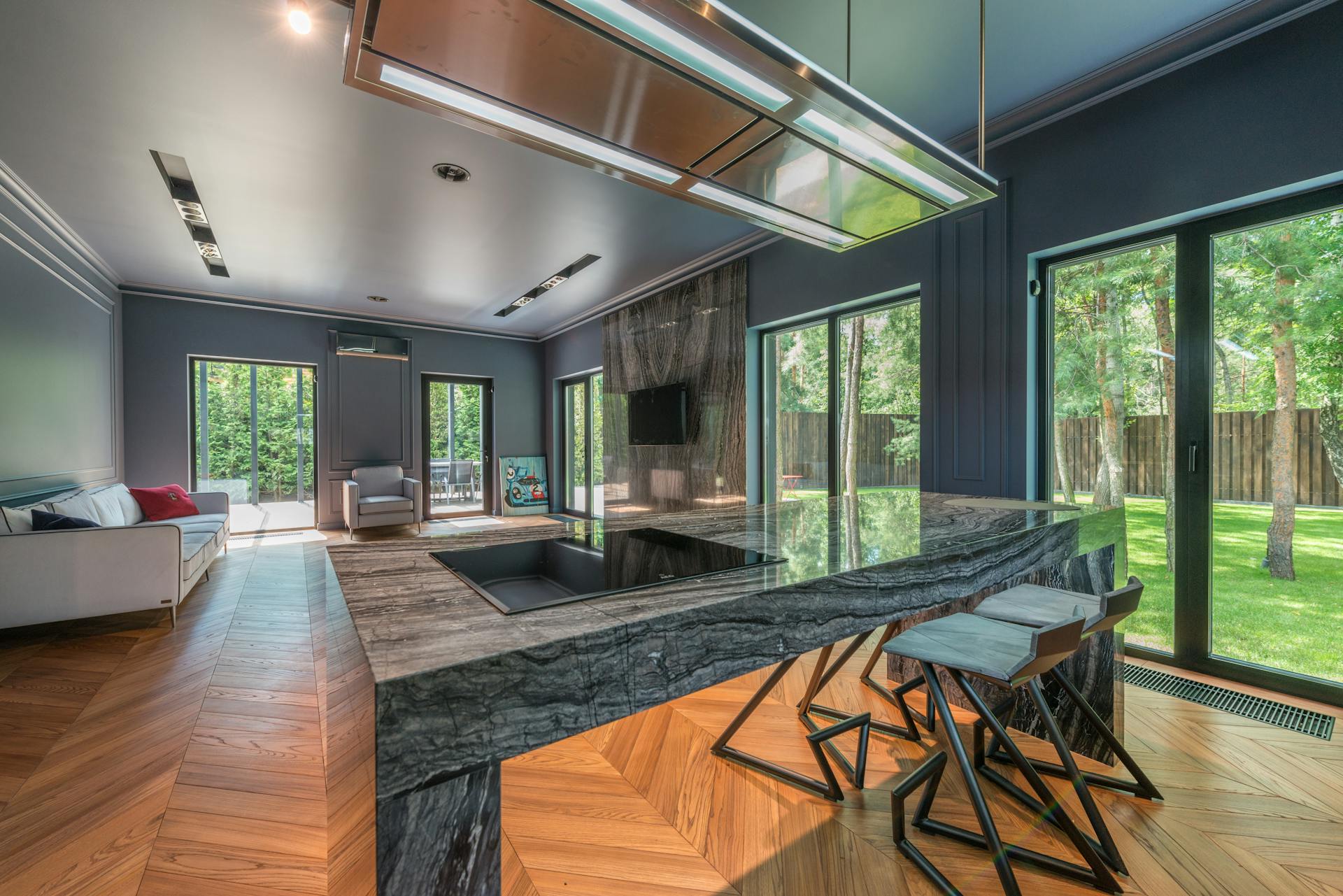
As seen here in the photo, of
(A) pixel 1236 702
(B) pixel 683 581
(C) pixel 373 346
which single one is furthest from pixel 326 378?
(A) pixel 1236 702

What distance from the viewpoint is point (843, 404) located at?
13.8 feet

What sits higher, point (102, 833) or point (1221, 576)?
point (1221, 576)

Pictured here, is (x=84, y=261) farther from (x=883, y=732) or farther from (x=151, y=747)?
(x=883, y=732)

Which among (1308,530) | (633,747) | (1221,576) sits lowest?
(633,747)

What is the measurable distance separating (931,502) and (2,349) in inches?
214

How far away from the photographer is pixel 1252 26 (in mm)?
2227

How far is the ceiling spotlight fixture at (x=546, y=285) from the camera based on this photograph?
5208mm

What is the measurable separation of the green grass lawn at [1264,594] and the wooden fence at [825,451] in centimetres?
131

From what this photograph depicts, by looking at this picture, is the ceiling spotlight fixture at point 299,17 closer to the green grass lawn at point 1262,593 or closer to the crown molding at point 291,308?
the green grass lawn at point 1262,593

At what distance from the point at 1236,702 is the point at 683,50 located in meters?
3.21

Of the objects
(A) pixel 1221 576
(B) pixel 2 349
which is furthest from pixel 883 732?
(B) pixel 2 349

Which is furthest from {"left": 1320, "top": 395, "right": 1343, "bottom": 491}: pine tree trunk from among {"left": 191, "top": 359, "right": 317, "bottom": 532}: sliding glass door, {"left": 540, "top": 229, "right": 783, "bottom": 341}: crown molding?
{"left": 191, "top": 359, "right": 317, "bottom": 532}: sliding glass door

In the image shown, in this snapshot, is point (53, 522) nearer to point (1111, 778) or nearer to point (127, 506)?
point (127, 506)

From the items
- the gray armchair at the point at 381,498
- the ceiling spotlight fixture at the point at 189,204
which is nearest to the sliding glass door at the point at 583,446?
the gray armchair at the point at 381,498
